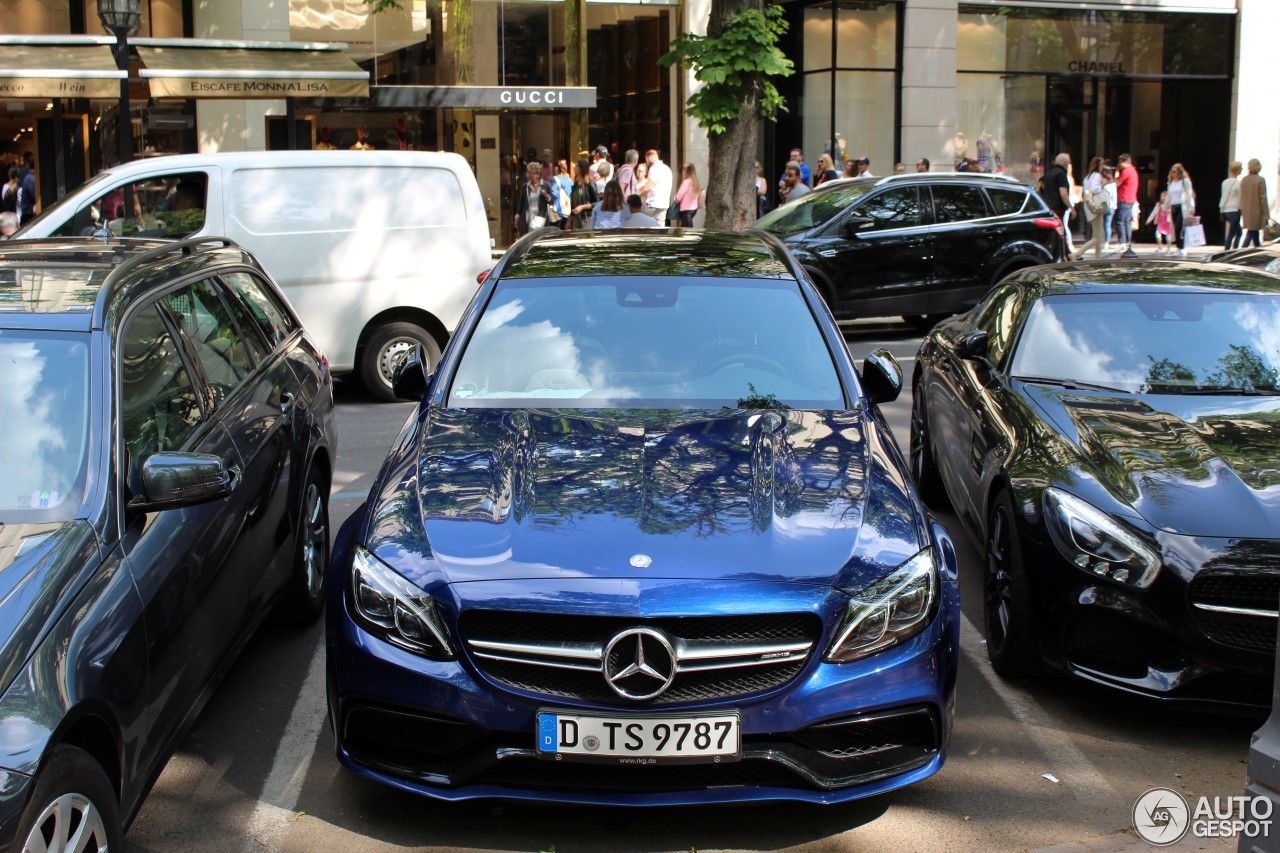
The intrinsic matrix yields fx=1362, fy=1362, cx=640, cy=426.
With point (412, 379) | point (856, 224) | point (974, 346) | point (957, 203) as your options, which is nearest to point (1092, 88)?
point (957, 203)

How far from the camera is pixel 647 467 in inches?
169

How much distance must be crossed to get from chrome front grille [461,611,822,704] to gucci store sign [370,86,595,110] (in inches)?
760

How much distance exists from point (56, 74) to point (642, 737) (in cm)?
1607

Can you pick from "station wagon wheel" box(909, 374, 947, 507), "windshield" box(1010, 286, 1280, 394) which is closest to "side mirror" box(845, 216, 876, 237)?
"station wagon wheel" box(909, 374, 947, 507)

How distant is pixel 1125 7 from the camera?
89.6ft

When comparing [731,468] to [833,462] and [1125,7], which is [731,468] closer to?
[833,462]

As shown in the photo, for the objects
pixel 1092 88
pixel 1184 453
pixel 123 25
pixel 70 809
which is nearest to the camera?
pixel 70 809

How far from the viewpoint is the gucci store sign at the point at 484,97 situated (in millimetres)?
21906

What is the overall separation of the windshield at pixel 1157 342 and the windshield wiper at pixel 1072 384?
0.06ft

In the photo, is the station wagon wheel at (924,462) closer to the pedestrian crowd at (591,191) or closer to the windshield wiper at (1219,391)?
the windshield wiper at (1219,391)

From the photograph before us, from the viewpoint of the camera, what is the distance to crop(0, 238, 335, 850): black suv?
3162mm

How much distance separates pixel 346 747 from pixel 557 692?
0.71 metres

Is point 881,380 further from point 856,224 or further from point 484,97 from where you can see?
point 484,97

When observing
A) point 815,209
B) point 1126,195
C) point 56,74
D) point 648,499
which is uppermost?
point 56,74
